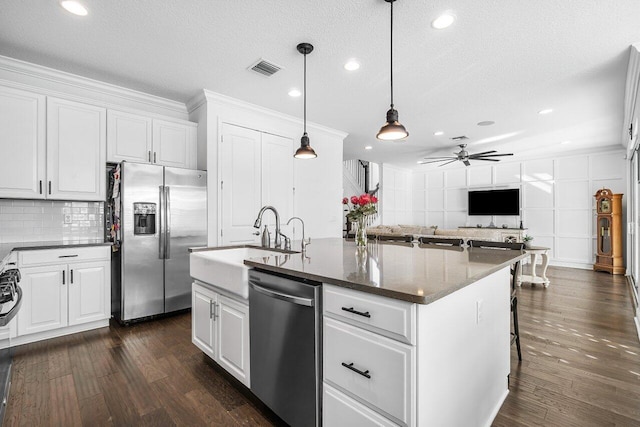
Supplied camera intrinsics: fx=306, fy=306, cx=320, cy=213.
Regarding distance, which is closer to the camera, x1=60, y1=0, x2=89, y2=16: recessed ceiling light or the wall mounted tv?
x1=60, y1=0, x2=89, y2=16: recessed ceiling light

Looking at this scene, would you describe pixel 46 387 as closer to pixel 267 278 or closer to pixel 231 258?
pixel 231 258

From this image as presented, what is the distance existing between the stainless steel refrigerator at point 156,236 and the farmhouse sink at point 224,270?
1234 millimetres

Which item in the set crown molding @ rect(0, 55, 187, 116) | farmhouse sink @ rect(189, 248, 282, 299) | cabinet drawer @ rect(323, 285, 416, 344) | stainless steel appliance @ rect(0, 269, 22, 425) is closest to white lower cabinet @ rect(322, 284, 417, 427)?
cabinet drawer @ rect(323, 285, 416, 344)

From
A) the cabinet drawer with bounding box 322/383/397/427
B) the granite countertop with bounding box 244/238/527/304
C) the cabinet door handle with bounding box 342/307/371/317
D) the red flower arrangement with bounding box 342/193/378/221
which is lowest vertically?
the cabinet drawer with bounding box 322/383/397/427

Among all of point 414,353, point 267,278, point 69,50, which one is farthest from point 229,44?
point 414,353

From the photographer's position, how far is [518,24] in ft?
8.08

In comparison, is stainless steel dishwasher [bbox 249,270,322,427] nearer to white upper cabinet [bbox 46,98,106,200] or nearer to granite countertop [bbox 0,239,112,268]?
granite countertop [bbox 0,239,112,268]

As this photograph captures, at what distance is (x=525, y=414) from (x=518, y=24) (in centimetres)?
284

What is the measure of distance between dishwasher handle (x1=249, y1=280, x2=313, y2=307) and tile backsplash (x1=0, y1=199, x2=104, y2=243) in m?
2.90

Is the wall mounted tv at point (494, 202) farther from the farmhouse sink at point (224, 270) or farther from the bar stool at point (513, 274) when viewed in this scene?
the farmhouse sink at point (224, 270)

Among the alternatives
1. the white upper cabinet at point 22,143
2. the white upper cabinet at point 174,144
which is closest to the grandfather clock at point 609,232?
the white upper cabinet at point 174,144

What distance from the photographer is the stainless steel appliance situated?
4.88 ft

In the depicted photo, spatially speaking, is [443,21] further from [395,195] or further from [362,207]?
[395,195]

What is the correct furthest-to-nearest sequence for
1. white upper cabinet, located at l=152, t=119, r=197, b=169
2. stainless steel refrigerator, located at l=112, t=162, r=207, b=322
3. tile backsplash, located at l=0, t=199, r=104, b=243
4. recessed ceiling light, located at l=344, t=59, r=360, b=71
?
white upper cabinet, located at l=152, t=119, r=197, b=169, stainless steel refrigerator, located at l=112, t=162, r=207, b=322, tile backsplash, located at l=0, t=199, r=104, b=243, recessed ceiling light, located at l=344, t=59, r=360, b=71
